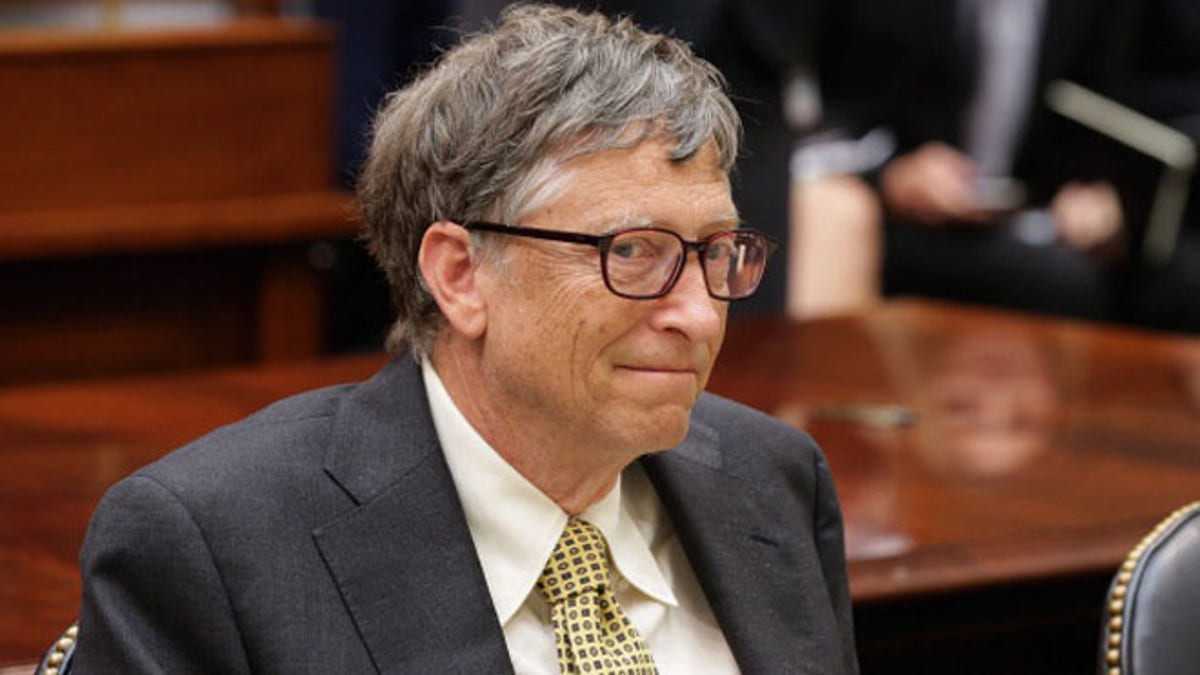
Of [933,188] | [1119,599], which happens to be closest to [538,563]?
[1119,599]

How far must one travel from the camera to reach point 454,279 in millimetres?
1887

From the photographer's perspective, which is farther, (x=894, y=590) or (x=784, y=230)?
(x=784, y=230)

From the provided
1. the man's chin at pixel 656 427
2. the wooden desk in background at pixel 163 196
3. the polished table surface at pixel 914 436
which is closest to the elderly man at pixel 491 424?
the man's chin at pixel 656 427

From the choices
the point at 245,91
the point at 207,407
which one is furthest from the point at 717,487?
the point at 245,91

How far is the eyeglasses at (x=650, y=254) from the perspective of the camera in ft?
5.94

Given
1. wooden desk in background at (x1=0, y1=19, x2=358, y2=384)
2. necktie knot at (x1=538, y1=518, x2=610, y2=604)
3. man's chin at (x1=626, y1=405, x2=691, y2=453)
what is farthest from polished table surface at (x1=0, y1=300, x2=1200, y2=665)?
wooden desk in background at (x1=0, y1=19, x2=358, y2=384)

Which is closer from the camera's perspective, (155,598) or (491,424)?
(155,598)

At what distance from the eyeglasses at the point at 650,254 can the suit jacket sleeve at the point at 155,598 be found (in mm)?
361

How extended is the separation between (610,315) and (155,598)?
1.39ft

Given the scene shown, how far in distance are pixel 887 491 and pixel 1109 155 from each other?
3.33 m

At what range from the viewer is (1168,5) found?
6148 mm

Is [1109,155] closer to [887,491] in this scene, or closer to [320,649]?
[887,491]

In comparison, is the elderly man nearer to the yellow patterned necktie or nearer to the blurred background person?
the yellow patterned necktie

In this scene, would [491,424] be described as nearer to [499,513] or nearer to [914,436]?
[499,513]
